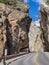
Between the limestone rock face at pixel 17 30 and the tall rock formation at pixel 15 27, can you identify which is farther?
the limestone rock face at pixel 17 30

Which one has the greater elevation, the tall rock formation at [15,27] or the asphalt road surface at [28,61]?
the tall rock formation at [15,27]

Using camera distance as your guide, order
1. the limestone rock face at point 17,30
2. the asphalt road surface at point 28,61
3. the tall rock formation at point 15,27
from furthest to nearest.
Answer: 1. the limestone rock face at point 17,30
2. the tall rock formation at point 15,27
3. the asphalt road surface at point 28,61

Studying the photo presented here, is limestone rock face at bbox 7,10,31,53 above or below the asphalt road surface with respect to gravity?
above

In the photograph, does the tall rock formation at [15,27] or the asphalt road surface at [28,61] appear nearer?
the asphalt road surface at [28,61]

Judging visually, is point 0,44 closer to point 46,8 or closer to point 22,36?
point 22,36

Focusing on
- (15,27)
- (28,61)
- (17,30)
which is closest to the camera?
(28,61)

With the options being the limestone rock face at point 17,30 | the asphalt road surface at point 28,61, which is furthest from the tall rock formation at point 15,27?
the asphalt road surface at point 28,61

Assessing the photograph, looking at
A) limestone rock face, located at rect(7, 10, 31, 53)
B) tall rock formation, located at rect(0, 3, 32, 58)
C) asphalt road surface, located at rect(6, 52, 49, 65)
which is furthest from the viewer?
limestone rock face, located at rect(7, 10, 31, 53)

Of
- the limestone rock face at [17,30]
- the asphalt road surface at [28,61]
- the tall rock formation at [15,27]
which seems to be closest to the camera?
the asphalt road surface at [28,61]

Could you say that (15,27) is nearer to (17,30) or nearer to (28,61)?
(17,30)

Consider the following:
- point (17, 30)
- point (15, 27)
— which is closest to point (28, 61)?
point (15, 27)

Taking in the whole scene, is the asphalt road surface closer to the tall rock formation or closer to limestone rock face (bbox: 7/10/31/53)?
the tall rock formation

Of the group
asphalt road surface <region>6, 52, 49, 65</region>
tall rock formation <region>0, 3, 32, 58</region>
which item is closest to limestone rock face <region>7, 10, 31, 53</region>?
tall rock formation <region>0, 3, 32, 58</region>

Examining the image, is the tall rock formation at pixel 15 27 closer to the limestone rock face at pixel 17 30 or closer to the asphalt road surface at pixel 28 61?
the limestone rock face at pixel 17 30
